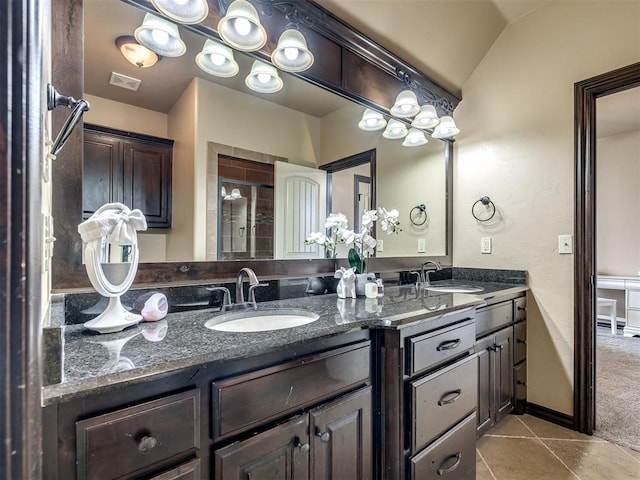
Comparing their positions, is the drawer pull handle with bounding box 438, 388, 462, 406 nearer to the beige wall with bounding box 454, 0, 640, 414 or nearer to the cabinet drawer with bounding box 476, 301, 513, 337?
the cabinet drawer with bounding box 476, 301, 513, 337

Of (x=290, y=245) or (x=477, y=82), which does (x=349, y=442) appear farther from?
(x=477, y=82)

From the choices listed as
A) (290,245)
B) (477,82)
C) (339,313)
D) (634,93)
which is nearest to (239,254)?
(290,245)

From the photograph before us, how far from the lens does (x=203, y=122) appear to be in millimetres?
1426

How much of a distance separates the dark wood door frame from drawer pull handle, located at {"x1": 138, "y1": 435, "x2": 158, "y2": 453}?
7.63 ft

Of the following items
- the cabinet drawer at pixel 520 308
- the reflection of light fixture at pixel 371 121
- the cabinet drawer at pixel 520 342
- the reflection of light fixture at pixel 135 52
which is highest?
the reflection of light fixture at pixel 371 121

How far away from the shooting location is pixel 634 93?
3148 mm

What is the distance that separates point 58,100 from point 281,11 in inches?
44.9

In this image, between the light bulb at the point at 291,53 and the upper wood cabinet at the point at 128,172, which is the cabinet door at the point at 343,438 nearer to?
the upper wood cabinet at the point at 128,172

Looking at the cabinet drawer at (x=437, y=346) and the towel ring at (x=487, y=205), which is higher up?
the towel ring at (x=487, y=205)

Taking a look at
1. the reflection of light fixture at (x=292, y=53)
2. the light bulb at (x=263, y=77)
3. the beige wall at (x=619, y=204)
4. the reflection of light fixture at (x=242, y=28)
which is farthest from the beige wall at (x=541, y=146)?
the beige wall at (x=619, y=204)

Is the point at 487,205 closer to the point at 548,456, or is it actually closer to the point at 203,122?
the point at 548,456

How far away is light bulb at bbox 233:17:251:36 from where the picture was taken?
1.38m

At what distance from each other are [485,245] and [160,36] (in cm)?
236

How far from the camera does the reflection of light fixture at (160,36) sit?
1223mm
